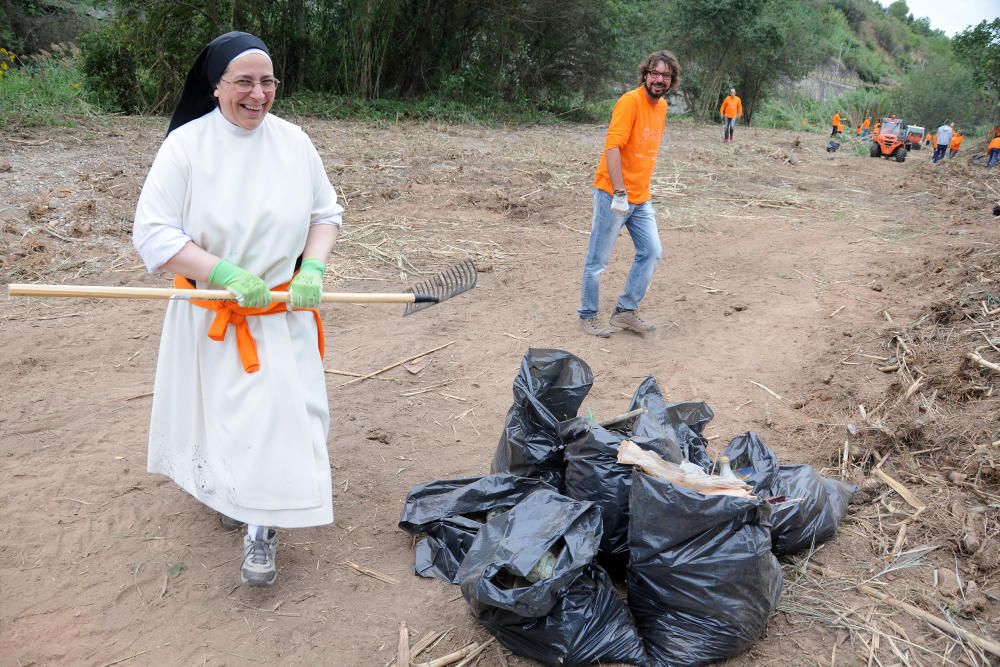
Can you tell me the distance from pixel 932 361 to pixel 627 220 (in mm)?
2098

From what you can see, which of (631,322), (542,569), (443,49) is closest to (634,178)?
(631,322)

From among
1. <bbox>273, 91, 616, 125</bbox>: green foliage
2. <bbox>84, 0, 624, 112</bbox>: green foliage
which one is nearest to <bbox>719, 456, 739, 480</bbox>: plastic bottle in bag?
<bbox>273, 91, 616, 125</bbox>: green foliage

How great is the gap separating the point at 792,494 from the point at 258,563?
6.93 feet

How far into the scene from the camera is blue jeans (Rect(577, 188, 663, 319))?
16.7 feet

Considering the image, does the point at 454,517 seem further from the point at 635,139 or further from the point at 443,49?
the point at 443,49

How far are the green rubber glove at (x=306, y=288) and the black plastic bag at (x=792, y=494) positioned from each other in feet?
6.04

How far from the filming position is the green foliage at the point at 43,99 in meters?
9.95

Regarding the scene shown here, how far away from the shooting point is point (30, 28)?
1736cm

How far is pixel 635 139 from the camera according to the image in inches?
194

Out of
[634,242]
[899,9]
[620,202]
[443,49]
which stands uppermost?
[899,9]

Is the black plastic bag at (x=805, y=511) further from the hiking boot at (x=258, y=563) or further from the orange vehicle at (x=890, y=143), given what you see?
the orange vehicle at (x=890, y=143)

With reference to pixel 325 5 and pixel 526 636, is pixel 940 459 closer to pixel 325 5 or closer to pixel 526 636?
pixel 526 636

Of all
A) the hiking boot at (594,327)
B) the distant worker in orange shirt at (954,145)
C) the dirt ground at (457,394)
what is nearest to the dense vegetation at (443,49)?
the distant worker in orange shirt at (954,145)

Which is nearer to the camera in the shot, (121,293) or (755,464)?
(121,293)
